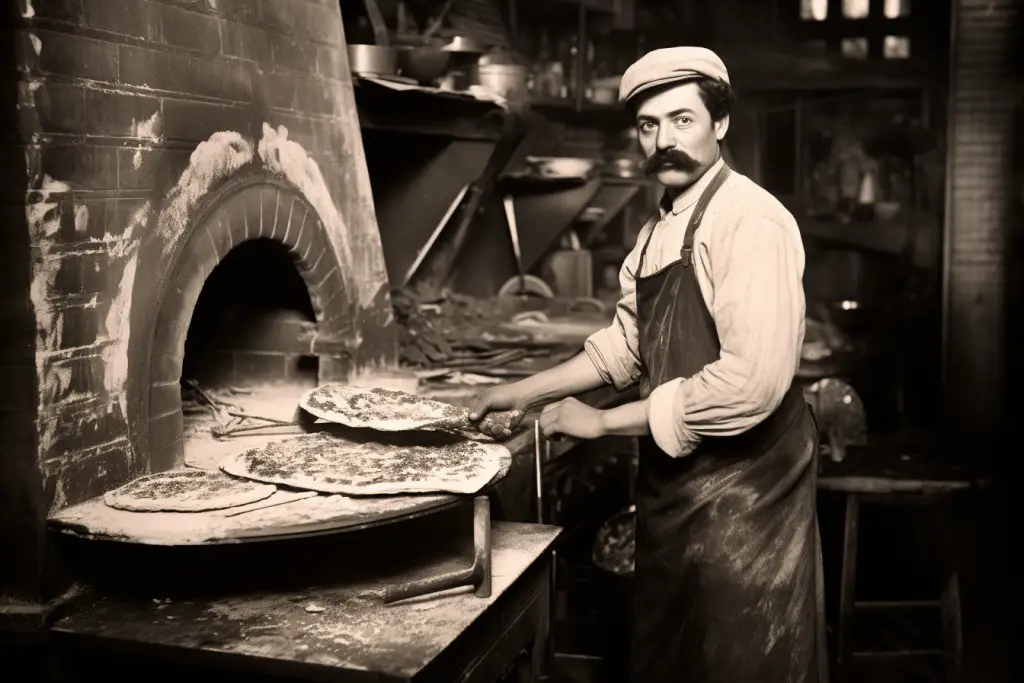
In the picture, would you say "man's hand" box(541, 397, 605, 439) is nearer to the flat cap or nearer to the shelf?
the flat cap

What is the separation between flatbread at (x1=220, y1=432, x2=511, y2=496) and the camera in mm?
2463

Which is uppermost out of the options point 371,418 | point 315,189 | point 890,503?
point 315,189

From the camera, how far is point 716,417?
8.01 ft

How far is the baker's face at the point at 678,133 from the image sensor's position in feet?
8.43

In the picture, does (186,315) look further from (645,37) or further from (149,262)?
(645,37)

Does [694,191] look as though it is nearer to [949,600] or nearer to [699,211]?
[699,211]

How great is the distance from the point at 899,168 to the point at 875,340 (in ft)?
10.2

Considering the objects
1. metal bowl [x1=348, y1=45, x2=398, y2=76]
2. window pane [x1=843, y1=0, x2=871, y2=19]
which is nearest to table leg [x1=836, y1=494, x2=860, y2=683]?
metal bowl [x1=348, y1=45, x2=398, y2=76]

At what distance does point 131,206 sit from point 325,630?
125 centimetres

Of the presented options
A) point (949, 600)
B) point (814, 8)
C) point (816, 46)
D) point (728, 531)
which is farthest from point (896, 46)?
point (728, 531)

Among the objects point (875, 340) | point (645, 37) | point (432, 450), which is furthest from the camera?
point (645, 37)

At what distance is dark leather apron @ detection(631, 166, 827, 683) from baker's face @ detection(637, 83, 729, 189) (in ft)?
0.25

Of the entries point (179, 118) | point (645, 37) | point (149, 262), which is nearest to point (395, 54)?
point (179, 118)

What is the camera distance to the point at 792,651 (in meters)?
2.57
